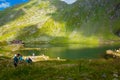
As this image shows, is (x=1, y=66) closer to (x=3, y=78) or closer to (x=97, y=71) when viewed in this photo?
(x=3, y=78)

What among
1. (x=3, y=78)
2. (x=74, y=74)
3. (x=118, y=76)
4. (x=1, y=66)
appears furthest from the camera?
(x=1, y=66)

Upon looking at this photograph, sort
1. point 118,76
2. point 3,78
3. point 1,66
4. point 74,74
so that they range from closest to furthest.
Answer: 1. point 118,76
2. point 74,74
3. point 3,78
4. point 1,66

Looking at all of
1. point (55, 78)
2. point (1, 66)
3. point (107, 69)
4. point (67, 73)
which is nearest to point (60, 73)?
point (67, 73)

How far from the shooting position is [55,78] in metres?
32.8

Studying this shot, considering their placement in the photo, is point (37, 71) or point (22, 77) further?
point (37, 71)

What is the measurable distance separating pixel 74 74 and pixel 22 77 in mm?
6882

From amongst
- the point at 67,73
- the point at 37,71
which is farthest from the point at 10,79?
the point at 67,73

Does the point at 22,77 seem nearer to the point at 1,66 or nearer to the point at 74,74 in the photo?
the point at 74,74

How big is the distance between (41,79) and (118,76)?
30.3 feet

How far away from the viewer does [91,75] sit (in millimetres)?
32844

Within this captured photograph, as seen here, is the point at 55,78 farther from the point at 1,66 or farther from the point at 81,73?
the point at 1,66

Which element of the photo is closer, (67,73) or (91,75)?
(91,75)

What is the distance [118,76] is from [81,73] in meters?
5.13

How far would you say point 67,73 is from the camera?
116ft
